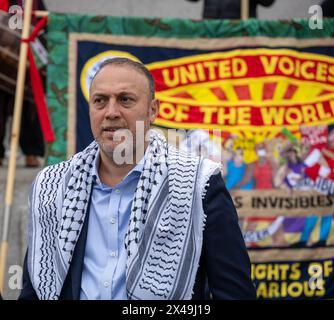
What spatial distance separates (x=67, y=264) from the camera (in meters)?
2.19

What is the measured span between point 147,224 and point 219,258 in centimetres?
26

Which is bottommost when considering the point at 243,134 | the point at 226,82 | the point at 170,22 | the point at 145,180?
the point at 145,180

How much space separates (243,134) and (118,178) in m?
2.52

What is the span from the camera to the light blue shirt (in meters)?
2.15

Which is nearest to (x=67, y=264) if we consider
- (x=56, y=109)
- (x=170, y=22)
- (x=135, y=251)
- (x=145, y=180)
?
(x=135, y=251)

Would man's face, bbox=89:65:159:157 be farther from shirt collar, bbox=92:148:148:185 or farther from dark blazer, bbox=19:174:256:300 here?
dark blazer, bbox=19:174:256:300

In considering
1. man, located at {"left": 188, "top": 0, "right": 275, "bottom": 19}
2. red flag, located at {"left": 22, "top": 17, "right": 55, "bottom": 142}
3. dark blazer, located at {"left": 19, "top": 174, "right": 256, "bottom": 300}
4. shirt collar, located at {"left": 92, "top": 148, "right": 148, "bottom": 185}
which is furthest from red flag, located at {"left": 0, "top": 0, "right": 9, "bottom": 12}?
dark blazer, located at {"left": 19, "top": 174, "right": 256, "bottom": 300}

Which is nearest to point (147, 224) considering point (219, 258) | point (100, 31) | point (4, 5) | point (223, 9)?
point (219, 258)

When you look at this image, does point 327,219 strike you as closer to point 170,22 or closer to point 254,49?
point 254,49

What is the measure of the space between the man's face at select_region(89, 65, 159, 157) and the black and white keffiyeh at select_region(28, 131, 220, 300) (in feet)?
0.47

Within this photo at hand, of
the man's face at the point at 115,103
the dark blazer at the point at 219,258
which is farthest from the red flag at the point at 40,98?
the dark blazer at the point at 219,258

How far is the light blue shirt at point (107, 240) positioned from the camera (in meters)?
2.15

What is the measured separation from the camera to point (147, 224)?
2.18 m
